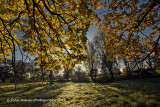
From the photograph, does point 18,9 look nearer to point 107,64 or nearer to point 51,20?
point 51,20

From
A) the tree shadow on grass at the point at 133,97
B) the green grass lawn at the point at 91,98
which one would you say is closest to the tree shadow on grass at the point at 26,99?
the green grass lawn at the point at 91,98

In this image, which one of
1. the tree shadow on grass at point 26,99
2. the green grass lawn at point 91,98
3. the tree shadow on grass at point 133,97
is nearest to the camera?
the tree shadow on grass at point 133,97

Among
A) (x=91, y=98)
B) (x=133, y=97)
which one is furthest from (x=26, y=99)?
(x=133, y=97)

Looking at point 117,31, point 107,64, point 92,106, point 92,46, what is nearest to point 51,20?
point 117,31

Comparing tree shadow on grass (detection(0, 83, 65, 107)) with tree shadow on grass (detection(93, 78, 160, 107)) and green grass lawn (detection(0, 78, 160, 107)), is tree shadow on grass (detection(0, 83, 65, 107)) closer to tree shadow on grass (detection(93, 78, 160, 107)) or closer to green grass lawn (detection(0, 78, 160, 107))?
green grass lawn (detection(0, 78, 160, 107))

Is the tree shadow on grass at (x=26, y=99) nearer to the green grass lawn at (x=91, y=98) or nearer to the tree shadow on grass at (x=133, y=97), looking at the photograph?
the green grass lawn at (x=91, y=98)

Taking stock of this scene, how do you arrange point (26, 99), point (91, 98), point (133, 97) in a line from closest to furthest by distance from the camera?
1. point (133, 97)
2. point (91, 98)
3. point (26, 99)

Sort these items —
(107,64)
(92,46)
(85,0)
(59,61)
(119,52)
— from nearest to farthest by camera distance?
(85,0) → (59,61) → (119,52) → (107,64) → (92,46)

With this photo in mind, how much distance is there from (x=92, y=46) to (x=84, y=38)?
927 inches

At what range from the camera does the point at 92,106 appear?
4961mm

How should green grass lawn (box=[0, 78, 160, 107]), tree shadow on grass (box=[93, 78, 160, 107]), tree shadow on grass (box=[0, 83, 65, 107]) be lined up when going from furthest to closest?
tree shadow on grass (box=[0, 83, 65, 107]) → green grass lawn (box=[0, 78, 160, 107]) → tree shadow on grass (box=[93, 78, 160, 107])

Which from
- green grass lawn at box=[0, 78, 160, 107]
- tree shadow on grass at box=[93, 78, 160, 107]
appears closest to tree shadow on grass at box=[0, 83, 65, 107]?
green grass lawn at box=[0, 78, 160, 107]

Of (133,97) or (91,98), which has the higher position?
(133,97)

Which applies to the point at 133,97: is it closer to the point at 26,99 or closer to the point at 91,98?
the point at 91,98
